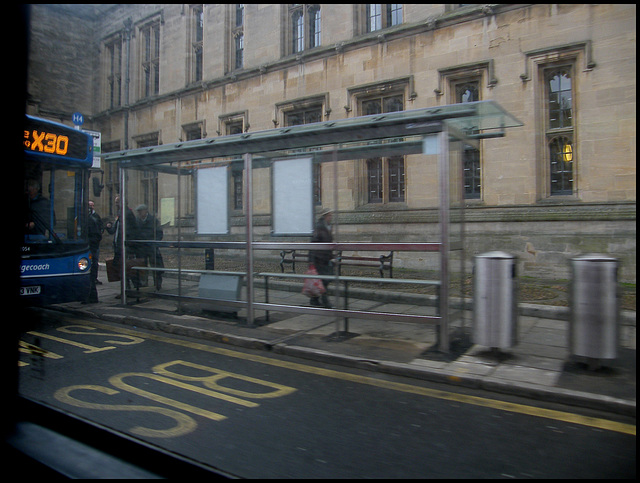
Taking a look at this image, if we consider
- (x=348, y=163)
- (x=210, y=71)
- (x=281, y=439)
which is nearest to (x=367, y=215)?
(x=348, y=163)

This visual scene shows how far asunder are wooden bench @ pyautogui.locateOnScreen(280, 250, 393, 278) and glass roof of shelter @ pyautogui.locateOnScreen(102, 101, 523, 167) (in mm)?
1647

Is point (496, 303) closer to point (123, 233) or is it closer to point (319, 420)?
point (319, 420)

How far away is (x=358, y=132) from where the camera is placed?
6.23 meters

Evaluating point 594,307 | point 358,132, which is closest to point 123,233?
point 358,132

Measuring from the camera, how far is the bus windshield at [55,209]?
23.8 feet

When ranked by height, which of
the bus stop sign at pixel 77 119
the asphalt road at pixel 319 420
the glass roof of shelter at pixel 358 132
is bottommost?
the asphalt road at pixel 319 420

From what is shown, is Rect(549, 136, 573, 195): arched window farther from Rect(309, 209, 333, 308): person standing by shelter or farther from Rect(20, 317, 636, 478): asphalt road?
Rect(20, 317, 636, 478): asphalt road

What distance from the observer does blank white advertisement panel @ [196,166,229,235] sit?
7.69 metres

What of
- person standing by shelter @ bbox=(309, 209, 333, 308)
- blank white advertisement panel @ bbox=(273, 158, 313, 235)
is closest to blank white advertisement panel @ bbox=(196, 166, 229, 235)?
blank white advertisement panel @ bbox=(273, 158, 313, 235)

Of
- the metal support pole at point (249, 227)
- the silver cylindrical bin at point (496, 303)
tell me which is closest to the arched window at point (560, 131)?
the silver cylindrical bin at point (496, 303)

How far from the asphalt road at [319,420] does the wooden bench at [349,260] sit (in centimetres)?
191

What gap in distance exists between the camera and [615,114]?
387 inches

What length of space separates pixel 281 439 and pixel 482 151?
9881mm

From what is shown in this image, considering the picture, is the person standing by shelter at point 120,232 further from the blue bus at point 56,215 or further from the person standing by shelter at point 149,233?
the blue bus at point 56,215
